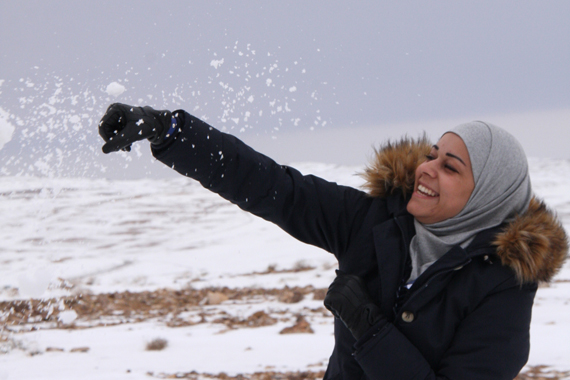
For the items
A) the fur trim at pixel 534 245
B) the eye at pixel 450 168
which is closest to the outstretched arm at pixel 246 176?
the eye at pixel 450 168

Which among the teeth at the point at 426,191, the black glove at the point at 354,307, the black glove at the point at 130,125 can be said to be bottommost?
the black glove at the point at 354,307

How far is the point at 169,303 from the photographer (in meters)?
6.17

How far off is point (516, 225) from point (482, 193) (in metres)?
0.15

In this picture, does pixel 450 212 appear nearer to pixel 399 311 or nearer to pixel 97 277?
pixel 399 311

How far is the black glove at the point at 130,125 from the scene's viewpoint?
1.56 meters

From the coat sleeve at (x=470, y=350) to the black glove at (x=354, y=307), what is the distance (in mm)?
46

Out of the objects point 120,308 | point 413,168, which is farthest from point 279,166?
point 120,308

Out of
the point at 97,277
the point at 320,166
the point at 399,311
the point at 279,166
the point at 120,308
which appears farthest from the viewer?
the point at 320,166

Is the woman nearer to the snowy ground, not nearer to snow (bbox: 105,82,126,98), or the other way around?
snow (bbox: 105,82,126,98)

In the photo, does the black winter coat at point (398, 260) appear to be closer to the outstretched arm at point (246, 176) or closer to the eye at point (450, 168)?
the outstretched arm at point (246, 176)

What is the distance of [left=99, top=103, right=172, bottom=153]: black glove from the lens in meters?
1.56

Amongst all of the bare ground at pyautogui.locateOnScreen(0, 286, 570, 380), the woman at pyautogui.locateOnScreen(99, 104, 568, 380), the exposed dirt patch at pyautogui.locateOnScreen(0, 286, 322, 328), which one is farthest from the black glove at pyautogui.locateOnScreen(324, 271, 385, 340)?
the exposed dirt patch at pyautogui.locateOnScreen(0, 286, 322, 328)

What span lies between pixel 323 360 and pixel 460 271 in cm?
237

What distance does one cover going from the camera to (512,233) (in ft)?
5.19
